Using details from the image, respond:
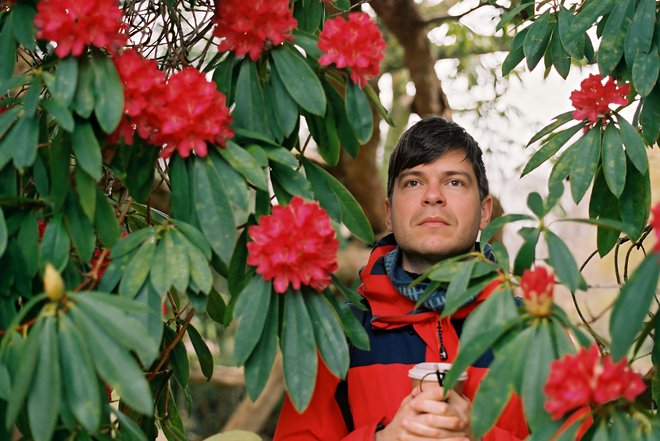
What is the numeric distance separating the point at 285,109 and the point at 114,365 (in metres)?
0.52

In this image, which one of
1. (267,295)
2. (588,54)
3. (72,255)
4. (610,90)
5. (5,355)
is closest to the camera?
(5,355)

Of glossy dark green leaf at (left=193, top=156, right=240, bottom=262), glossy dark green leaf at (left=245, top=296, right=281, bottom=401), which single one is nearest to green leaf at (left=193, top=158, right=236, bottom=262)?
glossy dark green leaf at (left=193, top=156, right=240, bottom=262)

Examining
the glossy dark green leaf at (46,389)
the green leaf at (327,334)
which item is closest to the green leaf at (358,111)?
the green leaf at (327,334)

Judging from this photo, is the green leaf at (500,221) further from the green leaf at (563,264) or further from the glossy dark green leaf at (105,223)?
the glossy dark green leaf at (105,223)

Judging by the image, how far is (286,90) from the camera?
1.40m

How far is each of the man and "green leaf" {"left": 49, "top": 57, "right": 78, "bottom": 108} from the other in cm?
72

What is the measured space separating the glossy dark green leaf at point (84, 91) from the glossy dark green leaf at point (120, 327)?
0.28 m

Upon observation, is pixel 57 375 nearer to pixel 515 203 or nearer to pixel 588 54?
pixel 588 54

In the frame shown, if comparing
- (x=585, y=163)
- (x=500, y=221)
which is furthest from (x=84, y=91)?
(x=585, y=163)

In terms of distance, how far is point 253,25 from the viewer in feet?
4.54

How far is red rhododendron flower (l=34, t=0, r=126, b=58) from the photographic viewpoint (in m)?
1.20

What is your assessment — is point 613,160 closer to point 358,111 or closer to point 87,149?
point 358,111


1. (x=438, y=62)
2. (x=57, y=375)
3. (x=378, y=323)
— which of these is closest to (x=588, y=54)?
(x=378, y=323)

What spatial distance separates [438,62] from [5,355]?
3.39 meters
